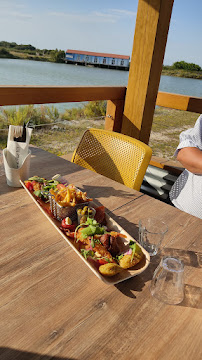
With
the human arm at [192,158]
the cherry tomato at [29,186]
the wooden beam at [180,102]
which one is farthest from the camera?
the wooden beam at [180,102]

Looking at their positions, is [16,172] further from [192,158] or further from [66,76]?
[66,76]

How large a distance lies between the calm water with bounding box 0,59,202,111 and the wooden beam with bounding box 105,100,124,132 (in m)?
0.25

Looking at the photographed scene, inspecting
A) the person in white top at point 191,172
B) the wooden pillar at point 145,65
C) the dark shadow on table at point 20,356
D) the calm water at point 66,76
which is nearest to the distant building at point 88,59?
the calm water at point 66,76

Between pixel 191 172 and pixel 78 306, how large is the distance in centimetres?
112

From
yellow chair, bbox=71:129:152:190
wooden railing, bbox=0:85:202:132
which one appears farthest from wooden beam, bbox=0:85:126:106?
yellow chair, bbox=71:129:152:190

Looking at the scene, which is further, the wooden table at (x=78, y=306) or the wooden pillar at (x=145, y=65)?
the wooden pillar at (x=145, y=65)

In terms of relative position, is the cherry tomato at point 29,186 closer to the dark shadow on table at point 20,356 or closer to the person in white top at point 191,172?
the dark shadow on table at point 20,356

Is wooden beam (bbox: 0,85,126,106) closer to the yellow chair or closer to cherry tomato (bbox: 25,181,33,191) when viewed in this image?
the yellow chair

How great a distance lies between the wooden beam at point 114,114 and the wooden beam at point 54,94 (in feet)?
0.21

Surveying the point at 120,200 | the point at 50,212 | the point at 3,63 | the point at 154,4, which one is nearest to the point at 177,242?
the point at 120,200

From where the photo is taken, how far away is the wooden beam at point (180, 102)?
2352 mm

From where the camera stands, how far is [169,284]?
677 mm

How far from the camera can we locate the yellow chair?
1574 mm

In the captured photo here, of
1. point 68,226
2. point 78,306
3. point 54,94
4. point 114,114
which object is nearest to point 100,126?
point 114,114
